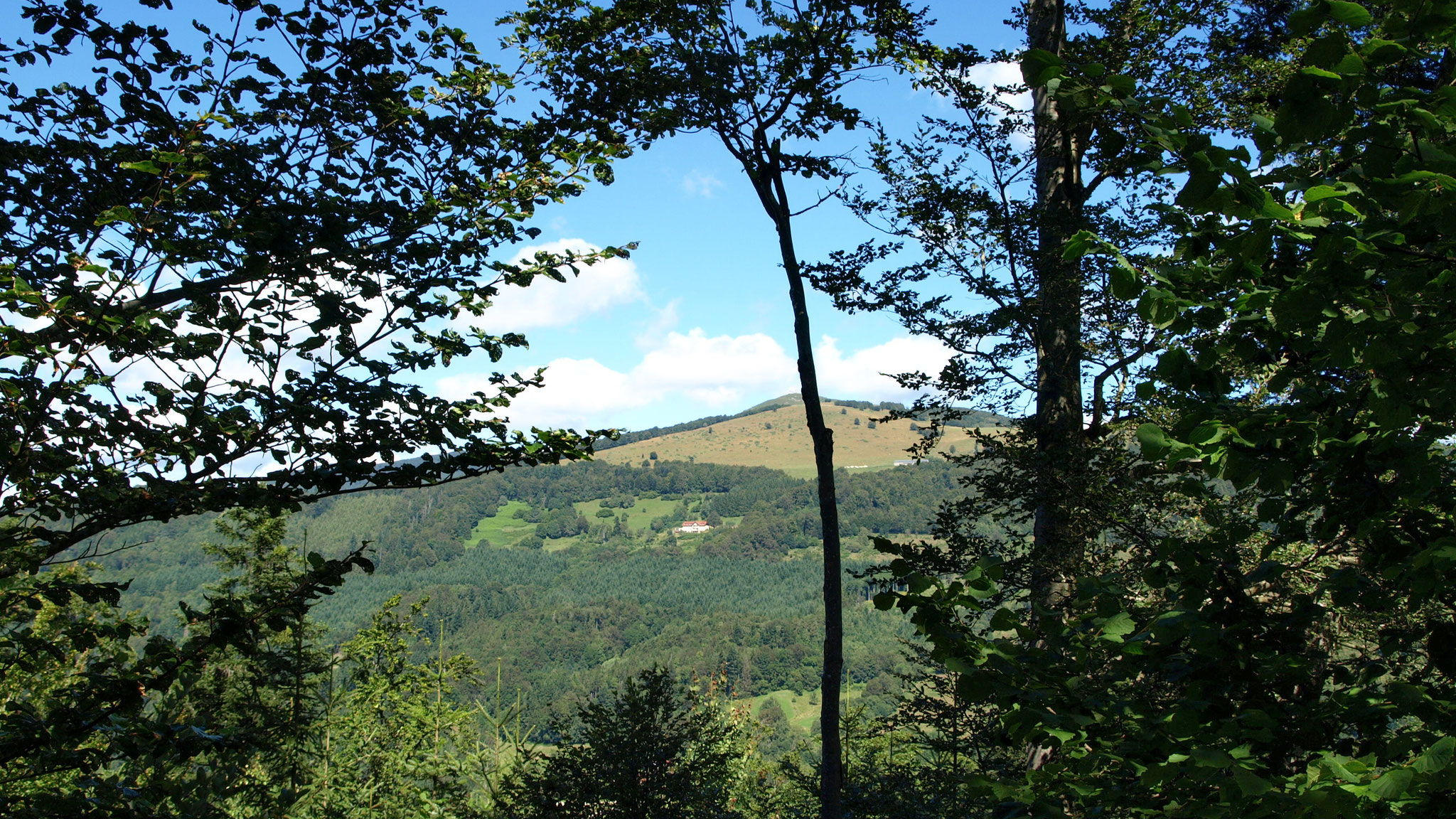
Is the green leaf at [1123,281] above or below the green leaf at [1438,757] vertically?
above

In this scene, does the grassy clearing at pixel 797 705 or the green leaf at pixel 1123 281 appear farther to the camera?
the grassy clearing at pixel 797 705

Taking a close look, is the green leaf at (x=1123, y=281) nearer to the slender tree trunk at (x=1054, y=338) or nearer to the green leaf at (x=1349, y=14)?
the green leaf at (x=1349, y=14)

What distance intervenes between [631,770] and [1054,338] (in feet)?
19.3

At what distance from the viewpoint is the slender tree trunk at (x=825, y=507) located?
17.9ft

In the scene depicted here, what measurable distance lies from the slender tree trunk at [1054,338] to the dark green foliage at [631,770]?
135 inches

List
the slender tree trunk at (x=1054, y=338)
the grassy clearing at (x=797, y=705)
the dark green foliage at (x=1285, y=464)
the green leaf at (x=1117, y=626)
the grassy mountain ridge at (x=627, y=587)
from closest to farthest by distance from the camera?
the dark green foliage at (x=1285, y=464) → the green leaf at (x=1117, y=626) → the slender tree trunk at (x=1054, y=338) → the grassy clearing at (x=797, y=705) → the grassy mountain ridge at (x=627, y=587)

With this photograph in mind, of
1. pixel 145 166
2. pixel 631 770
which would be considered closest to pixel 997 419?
pixel 631 770

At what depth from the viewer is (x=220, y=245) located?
9.07 ft

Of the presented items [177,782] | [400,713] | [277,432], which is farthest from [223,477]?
[400,713]

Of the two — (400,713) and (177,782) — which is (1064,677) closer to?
(177,782)

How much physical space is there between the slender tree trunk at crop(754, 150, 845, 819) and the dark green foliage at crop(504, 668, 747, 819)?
2.28 meters

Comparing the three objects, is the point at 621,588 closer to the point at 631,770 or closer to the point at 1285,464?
the point at 631,770

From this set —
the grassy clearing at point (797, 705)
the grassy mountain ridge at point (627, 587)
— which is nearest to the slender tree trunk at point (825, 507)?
the grassy mountain ridge at point (627, 587)

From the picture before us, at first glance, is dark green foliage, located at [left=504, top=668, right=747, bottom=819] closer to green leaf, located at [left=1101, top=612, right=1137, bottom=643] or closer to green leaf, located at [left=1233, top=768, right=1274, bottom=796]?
green leaf, located at [left=1101, top=612, right=1137, bottom=643]
